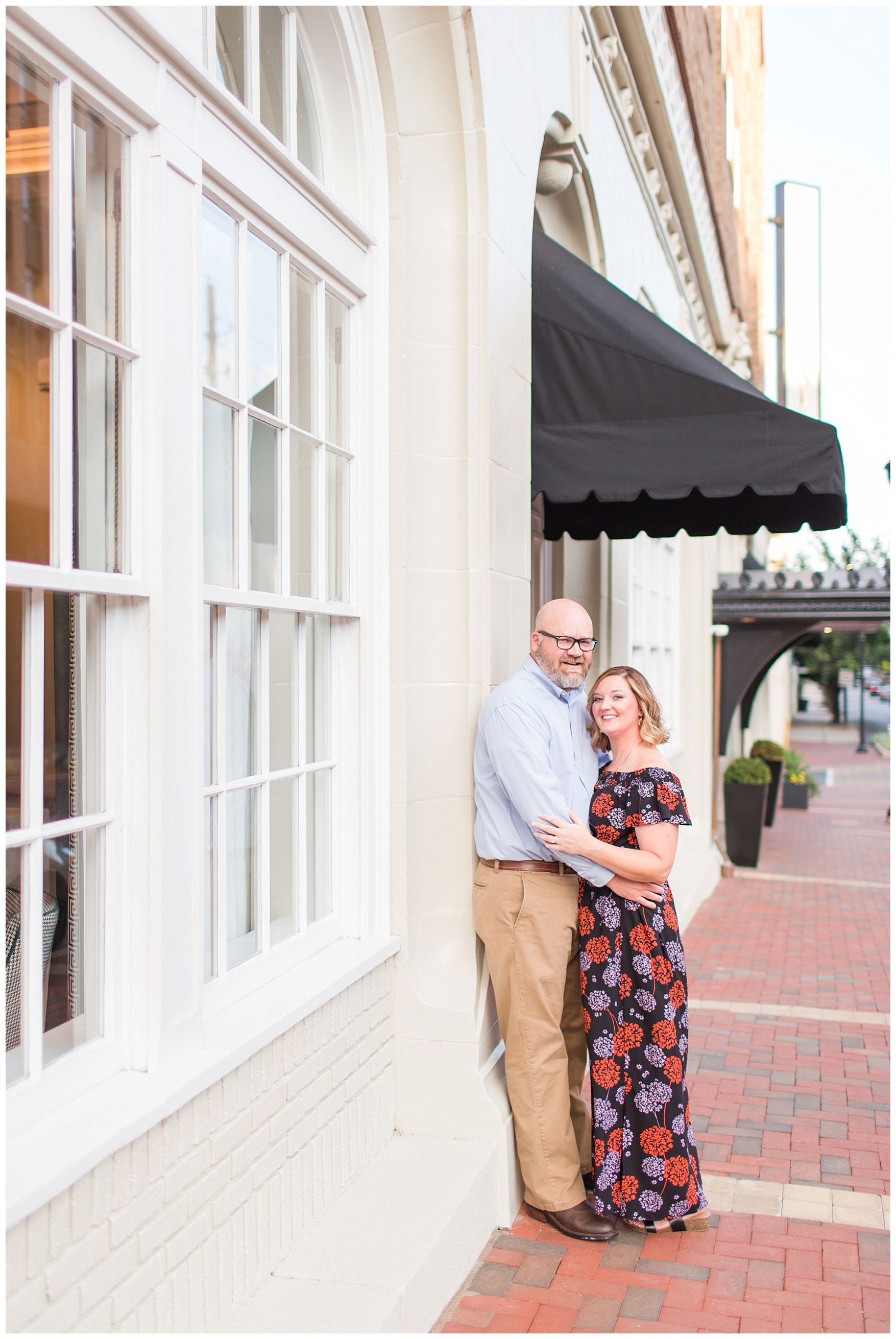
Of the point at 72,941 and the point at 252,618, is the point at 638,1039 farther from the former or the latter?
the point at 72,941

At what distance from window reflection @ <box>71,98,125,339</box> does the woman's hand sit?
187 centimetres

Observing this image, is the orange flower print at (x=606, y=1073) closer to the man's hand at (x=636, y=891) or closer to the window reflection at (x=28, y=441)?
the man's hand at (x=636, y=891)

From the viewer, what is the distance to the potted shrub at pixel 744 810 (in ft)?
36.2

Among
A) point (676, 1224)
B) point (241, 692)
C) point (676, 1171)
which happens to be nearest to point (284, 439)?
point (241, 692)

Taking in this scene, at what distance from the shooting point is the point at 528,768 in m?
3.40

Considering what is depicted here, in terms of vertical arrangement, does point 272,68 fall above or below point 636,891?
above

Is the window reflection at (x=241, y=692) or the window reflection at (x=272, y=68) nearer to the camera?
the window reflection at (x=241, y=692)

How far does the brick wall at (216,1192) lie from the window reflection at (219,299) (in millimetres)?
1637

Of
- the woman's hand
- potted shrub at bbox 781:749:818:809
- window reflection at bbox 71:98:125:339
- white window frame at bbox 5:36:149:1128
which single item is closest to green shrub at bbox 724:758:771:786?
potted shrub at bbox 781:749:818:809

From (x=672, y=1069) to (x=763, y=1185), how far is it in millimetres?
888

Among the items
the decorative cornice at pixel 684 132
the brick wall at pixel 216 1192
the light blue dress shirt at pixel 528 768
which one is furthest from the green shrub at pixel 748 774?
the brick wall at pixel 216 1192

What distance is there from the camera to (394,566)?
11.7 feet

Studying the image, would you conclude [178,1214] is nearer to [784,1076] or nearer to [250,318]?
[250,318]

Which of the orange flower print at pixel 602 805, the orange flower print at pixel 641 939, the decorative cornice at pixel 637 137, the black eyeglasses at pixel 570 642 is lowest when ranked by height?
the orange flower print at pixel 641 939
